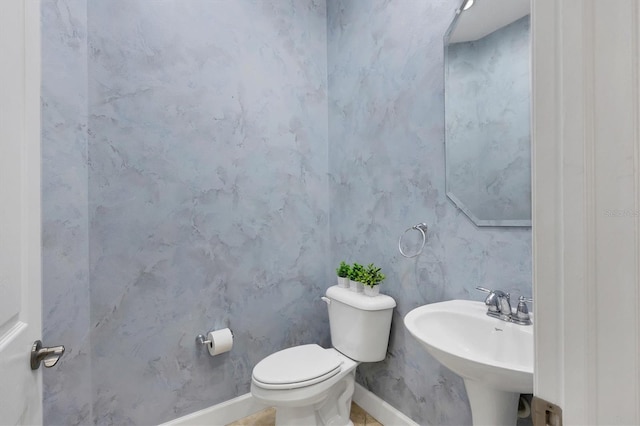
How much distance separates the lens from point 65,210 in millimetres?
1425

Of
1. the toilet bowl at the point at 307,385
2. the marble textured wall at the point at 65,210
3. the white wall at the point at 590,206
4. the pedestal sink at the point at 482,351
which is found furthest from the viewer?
the toilet bowl at the point at 307,385

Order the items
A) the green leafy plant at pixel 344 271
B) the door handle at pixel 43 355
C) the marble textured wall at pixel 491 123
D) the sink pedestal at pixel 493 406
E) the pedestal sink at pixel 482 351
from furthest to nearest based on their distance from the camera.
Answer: the green leafy plant at pixel 344 271
the marble textured wall at pixel 491 123
the sink pedestal at pixel 493 406
the pedestal sink at pixel 482 351
the door handle at pixel 43 355

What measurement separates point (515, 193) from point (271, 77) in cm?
147

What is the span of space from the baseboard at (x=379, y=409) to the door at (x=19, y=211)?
1.55 m

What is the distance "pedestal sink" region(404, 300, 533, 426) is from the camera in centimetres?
98

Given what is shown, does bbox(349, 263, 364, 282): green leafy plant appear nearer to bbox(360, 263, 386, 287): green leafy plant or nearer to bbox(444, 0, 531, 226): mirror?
bbox(360, 263, 386, 287): green leafy plant

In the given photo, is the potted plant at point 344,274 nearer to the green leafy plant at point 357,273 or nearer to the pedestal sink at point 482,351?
the green leafy plant at point 357,273

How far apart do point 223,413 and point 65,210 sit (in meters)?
1.31

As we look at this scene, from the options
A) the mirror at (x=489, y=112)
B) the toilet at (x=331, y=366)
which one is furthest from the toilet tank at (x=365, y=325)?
the mirror at (x=489, y=112)

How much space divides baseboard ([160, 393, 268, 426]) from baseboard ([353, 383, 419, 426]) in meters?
0.58

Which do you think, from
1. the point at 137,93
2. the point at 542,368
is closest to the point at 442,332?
the point at 542,368

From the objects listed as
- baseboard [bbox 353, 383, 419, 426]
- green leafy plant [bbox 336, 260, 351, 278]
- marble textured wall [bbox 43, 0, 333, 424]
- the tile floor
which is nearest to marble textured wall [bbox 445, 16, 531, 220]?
green leafy plant [bbox 336, 260, 351, 278]

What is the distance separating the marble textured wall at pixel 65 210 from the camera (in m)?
1.38

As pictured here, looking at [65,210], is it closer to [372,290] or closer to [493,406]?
[372,290]
